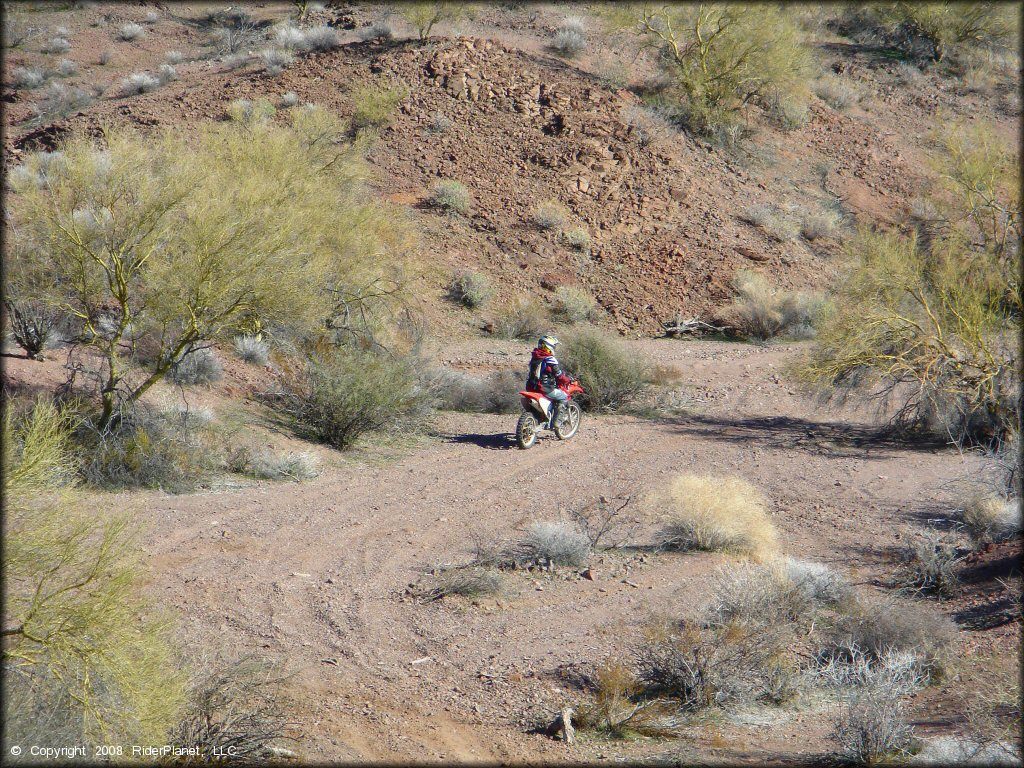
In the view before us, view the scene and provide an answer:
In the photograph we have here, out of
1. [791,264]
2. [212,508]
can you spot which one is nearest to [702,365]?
[791,264]

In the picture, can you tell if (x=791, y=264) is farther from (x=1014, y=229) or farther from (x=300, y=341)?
(x=300, y=341)

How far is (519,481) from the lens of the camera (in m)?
12.8

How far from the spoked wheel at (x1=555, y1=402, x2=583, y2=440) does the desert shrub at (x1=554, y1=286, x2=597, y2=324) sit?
9724 millimetres

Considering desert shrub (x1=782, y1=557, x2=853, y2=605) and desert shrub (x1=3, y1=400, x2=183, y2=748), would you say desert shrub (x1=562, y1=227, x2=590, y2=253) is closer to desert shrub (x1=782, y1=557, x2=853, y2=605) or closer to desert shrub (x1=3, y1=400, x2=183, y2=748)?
desert shrub (x1=782, y1=557, x2=853, y2=605)

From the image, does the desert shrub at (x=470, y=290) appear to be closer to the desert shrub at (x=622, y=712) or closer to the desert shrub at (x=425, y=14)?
the desert shrub at (x=425, y=14)

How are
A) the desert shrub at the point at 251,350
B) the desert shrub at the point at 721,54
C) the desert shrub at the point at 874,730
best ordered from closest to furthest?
the desert shrub at the point at 874,730 → the desert shrub at the point at 251,350 → the desert shrub at the point at 721,54

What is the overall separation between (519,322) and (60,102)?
2096 cm

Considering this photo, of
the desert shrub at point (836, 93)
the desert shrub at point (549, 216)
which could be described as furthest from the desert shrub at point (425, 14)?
the desert shrub at point (836, 93)

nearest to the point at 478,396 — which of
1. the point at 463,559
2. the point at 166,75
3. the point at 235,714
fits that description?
the point at 463,559

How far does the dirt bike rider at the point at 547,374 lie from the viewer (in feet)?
46.8

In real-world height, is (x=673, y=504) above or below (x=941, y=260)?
below

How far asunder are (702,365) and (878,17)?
34667mm

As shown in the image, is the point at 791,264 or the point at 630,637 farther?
the point at 791,264

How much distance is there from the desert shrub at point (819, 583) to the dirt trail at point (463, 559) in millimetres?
963
